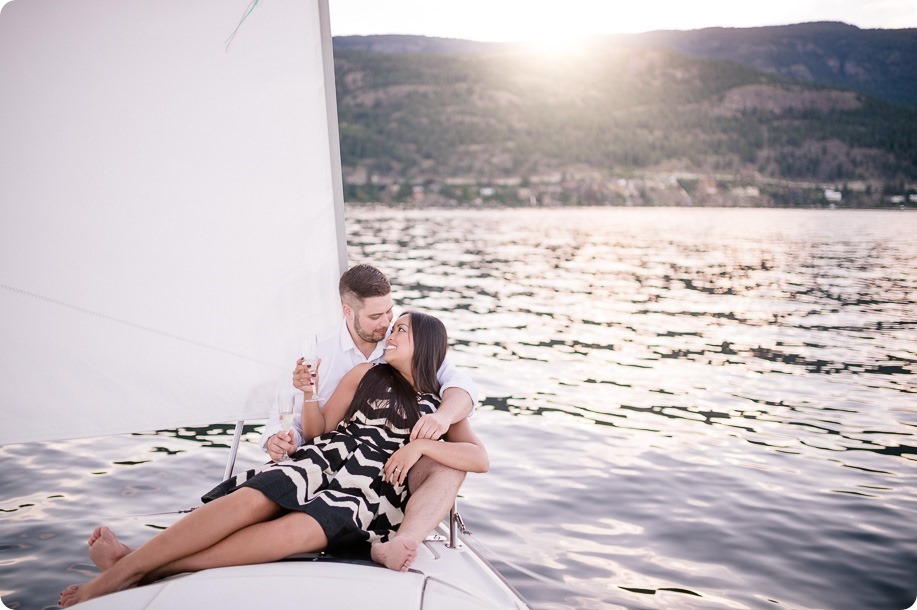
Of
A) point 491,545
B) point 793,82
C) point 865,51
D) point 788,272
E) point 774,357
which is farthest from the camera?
point 865,51

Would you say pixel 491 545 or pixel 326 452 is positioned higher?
pixel 326 452

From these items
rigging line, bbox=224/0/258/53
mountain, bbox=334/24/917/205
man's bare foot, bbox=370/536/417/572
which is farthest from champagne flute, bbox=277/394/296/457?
mountain, bbox=334/24/917/205

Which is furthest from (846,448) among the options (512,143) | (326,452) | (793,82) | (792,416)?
(793,82)

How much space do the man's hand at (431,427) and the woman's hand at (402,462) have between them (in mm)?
51

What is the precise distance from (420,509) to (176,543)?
2.79ft

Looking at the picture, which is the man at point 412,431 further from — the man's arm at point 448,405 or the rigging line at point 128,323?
the rigging line at point 128,323

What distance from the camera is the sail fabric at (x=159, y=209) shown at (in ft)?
11.0

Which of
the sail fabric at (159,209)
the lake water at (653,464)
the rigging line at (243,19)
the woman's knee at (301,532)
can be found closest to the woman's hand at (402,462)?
the woman's knee at (301,532)

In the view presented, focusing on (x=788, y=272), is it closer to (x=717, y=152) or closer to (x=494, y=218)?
(x=494, y=218)

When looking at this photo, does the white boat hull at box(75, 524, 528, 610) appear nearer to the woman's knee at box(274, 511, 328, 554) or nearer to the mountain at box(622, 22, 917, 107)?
the woman's knee at box(274, 511, 328, 554)

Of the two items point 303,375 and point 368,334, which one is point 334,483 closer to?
point 303,375

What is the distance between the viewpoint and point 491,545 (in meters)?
5.43

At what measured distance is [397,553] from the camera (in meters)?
2.74

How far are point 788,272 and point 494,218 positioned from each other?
3333 centimetres
